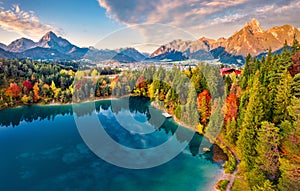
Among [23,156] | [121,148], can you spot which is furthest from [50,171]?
[121,148]

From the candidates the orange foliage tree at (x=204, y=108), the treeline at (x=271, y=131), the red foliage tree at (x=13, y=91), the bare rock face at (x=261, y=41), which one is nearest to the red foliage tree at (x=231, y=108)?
the treeline at (x=271, y=131)

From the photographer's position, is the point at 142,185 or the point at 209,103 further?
the point at 209,103

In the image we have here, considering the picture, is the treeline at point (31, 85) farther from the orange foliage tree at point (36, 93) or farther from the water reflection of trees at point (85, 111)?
the water reflection of trees at point (85, 111)

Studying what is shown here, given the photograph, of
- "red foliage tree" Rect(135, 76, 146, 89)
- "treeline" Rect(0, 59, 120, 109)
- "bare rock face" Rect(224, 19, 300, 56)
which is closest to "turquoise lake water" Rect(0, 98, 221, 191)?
"treeline" Rect(0, 59, 120, 109)

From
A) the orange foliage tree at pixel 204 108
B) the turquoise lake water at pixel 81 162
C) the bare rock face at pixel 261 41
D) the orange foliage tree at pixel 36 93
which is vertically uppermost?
the bare rock face at pixel 261 41

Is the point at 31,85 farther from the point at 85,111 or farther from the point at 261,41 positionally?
the point at 261,41

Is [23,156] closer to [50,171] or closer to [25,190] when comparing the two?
[50,171]

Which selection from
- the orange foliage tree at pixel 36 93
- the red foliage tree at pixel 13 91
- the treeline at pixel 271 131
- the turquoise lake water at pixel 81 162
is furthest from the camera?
the orange foliage tree at pixel 36 93
